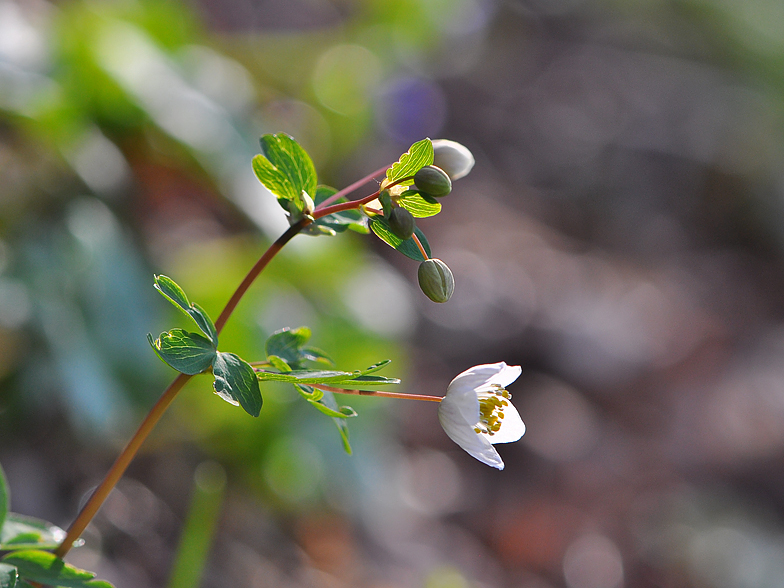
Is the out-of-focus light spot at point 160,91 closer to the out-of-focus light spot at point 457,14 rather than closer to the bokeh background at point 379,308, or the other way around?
the bokeh background at point 379,308

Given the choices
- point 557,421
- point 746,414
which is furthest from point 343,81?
point 746,414

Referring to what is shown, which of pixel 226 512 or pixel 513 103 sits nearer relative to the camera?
pixel 226 512

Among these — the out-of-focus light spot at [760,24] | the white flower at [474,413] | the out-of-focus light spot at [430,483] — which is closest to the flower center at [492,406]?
the white flower at [474,413]

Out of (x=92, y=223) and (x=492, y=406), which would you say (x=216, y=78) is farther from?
(x=492, y=406)

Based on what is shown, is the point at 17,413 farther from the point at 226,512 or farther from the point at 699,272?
the point at 699,272

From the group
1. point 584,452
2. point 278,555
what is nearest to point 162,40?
point 278,555

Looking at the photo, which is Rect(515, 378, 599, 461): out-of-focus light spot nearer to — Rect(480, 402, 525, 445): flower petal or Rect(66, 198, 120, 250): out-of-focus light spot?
Rect(66, 198, 120, 250): out-of-focus light spot
